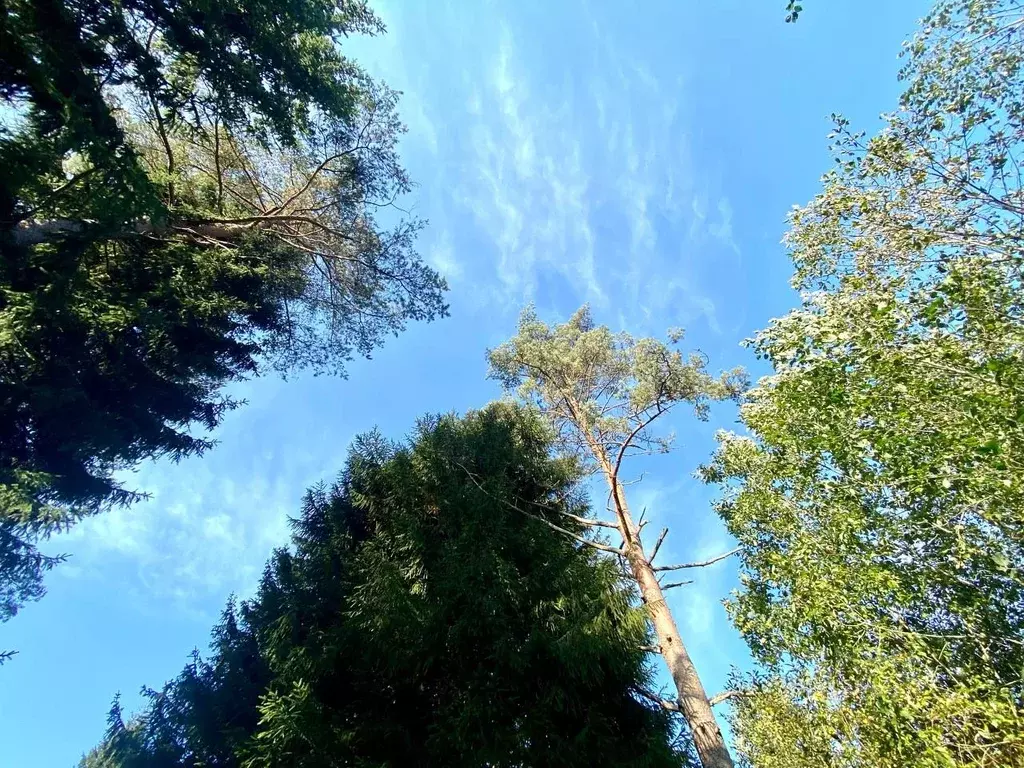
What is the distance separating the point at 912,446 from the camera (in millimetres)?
4785

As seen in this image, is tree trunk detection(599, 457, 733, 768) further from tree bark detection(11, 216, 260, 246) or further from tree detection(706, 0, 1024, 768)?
tree bark detection(11, 216, 260, 246)

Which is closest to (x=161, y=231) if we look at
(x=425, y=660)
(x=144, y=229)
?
(x=144, y=229)

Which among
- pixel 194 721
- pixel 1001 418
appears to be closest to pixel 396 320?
pixel 194 721

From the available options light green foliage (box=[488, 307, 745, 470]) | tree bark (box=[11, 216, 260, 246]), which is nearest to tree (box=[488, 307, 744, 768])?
light green foliage (box=[488, 307, 745, 470])

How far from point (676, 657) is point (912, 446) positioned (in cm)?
478

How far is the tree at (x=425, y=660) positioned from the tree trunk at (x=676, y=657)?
47 cm

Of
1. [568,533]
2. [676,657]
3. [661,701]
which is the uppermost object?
[568,533]

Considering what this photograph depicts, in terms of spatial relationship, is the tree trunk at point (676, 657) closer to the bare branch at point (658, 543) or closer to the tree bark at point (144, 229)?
the bare branch at point (658, 543)

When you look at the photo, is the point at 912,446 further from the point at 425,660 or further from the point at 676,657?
the point at 425,660

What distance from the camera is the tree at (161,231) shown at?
7492 mm

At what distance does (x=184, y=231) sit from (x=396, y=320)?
18.4 ft

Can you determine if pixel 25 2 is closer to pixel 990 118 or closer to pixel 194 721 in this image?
pixel 194 721

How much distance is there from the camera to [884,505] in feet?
19.3

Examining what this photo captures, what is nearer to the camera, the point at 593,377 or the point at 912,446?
the point at 912,446
